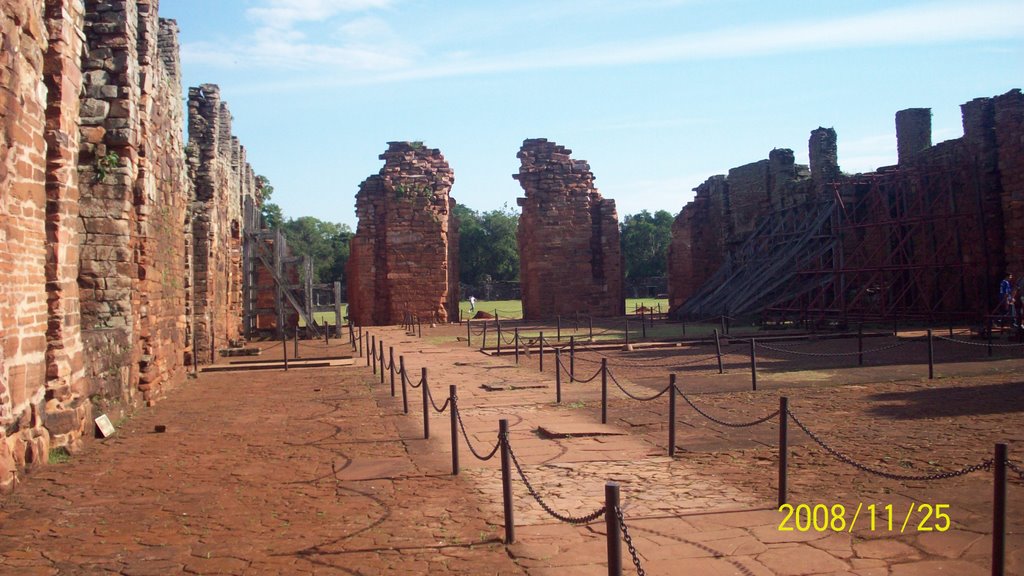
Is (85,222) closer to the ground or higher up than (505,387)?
higher up

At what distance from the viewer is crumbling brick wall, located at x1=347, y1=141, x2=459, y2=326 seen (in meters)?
27.9

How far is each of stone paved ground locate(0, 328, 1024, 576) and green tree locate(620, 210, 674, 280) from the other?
183ft

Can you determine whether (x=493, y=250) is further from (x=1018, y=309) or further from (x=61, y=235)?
(x=61, y=235)

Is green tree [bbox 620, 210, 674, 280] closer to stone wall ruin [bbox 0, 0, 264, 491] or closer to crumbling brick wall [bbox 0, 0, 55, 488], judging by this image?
stone wall ruin [bbox 0, 0, 264, 491]

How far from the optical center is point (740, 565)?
4590 millimetres

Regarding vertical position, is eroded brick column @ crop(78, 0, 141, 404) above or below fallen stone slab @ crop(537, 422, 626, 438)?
above

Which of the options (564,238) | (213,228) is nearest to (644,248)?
(564,238)

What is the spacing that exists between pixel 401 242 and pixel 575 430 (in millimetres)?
20029

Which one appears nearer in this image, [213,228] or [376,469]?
[376,469]

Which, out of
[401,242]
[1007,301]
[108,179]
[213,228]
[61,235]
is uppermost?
[401,242]

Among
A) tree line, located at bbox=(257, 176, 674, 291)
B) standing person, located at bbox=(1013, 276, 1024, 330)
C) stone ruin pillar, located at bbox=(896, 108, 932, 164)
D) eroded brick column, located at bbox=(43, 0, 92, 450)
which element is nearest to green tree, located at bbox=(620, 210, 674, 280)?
tree line, located at bbox=(257, 176, 674, 291)

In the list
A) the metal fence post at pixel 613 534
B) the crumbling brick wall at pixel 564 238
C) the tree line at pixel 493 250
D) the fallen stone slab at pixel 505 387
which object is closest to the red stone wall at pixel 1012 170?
the crumbling brick wall at pixel 564 238

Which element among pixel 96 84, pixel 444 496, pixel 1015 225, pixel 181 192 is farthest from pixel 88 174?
pixel 1015 225

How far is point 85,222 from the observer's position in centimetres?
1022
